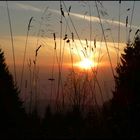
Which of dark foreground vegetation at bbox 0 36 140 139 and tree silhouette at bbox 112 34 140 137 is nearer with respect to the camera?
dark foreground vegetation at bbox 0 36 140 139

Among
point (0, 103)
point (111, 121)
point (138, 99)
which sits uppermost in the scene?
point (0, 103)

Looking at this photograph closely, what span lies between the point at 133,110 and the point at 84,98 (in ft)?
3.49

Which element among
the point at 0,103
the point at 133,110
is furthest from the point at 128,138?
the point at 0,103

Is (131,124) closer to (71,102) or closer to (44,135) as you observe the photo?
(44,135)

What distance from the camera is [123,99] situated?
407 centimetres

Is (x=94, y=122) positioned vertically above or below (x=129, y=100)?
below

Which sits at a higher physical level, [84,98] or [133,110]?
[84,98]

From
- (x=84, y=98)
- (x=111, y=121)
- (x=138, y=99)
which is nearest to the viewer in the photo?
(x=111, y=121)

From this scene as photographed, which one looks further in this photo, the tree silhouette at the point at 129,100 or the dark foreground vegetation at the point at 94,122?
the tree silhouette at the point at 129,100

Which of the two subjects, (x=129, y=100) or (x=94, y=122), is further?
(x=129, y=100)

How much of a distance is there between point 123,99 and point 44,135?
1636 millimetres

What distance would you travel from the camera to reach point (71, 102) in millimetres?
4641

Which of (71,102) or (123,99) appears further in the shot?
(71,102)

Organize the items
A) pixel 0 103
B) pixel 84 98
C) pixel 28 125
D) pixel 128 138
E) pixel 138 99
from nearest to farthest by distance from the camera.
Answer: pixel 128 138
pixel 28 125
pixel 138 99
pixel 84 98
pixel 0 103
